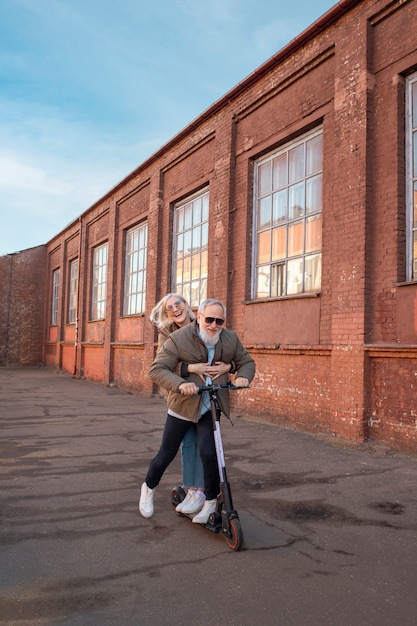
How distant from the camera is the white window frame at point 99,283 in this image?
19016mm

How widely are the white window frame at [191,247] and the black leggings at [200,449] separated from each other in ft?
25.7

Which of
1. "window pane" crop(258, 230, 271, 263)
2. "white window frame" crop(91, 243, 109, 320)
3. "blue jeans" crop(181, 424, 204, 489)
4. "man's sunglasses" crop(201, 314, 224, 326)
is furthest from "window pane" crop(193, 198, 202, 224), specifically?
"man's sunglasses" crop(201, 314, 224, 326)

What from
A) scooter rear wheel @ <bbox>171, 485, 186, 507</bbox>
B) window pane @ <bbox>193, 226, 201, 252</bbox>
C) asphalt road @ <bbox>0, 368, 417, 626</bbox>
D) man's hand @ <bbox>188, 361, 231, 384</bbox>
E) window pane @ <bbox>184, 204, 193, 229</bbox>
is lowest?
asphalt road @ <bbox>0, 368, 417, 626</bbox>

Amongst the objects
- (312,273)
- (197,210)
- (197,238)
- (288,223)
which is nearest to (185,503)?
(312,273)

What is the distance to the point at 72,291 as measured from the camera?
23.5 metres

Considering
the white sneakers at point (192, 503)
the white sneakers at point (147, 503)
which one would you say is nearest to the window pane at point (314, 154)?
the white sneakers at point (192, 503)

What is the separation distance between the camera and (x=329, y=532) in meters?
3.92

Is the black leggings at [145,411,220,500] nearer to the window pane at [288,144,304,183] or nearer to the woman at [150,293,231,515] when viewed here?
the woman at [150,293,231,515]

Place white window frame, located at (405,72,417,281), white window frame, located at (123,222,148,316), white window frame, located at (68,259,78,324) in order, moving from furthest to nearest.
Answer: white window frame, located at (68,259,78,324)
white window frame, located at (123,222,148,316)
white window frame, located at (405,72,417,281)

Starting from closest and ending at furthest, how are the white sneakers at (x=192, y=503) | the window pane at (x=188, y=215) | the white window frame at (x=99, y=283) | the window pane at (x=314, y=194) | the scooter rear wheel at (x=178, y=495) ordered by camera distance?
the white sneakers at (x=192, y=503) → the scooter rear wheel at (x=178, y=495) → the window pane at (x=314, y=194) → the window pane at (x=188, y=215) → the white window frame at (x=99, y=283)

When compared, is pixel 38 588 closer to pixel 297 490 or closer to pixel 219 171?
pixel 297 490

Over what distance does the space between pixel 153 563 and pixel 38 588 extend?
2.24ft

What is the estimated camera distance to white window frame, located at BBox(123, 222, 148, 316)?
15703mm

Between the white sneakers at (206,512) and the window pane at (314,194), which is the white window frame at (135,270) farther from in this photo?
the white sneakers at (206,512)
